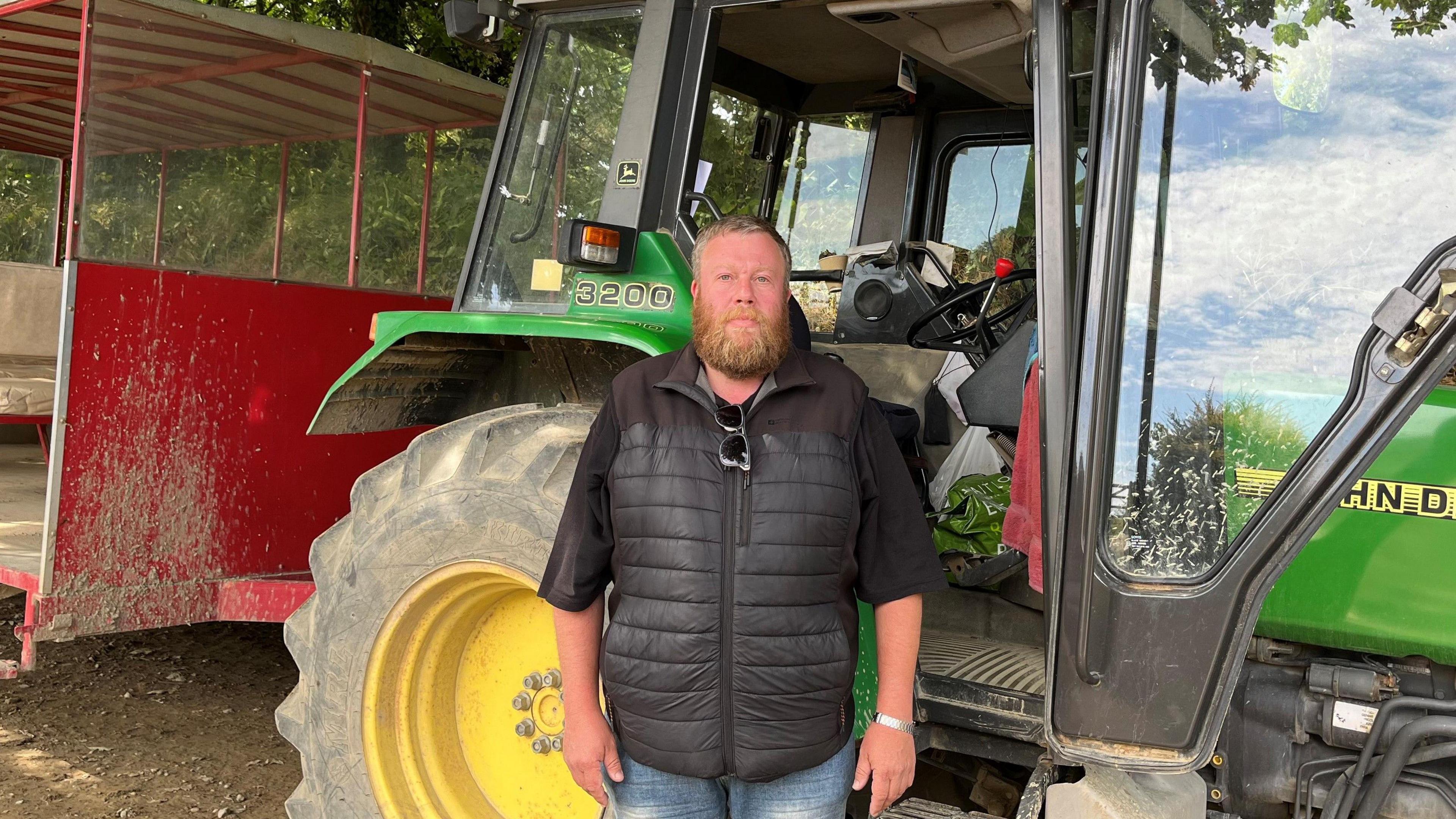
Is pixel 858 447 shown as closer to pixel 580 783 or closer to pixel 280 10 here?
pixel 580 783

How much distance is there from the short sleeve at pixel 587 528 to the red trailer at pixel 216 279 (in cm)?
221

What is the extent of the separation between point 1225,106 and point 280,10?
8.18 metres

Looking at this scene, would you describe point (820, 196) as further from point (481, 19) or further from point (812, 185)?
point (481, 19)

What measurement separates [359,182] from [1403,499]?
4.20 m

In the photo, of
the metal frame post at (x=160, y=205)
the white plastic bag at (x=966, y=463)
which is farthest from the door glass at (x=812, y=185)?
the metal frame post at (x=160, y=205)

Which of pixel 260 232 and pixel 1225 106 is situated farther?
pixel 260 232

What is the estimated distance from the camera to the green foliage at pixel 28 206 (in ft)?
26.1

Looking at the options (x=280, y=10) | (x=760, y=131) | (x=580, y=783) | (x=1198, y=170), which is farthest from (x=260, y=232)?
(x=280, y=10)

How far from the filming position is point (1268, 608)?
2.47m

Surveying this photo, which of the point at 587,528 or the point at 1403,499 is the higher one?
the point at 1403,499

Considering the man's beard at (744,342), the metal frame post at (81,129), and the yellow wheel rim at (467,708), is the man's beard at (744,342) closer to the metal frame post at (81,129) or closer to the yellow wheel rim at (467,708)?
the yellow wheel rim at (467,708)

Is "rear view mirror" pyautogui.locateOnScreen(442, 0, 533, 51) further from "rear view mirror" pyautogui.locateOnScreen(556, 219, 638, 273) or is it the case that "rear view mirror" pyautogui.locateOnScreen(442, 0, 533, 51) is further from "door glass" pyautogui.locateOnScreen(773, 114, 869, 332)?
"door glass" pyautogui.locateOnScreen(773, 114, 869, 332)

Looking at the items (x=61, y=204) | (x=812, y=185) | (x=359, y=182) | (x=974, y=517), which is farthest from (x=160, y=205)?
(x=61, y=204)

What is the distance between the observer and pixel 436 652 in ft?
9.78
